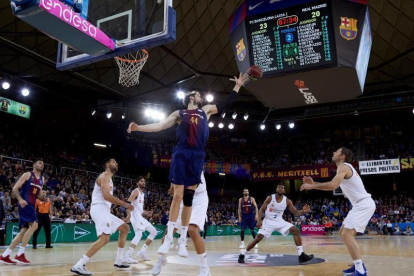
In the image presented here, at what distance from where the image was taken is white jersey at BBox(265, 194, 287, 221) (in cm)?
927

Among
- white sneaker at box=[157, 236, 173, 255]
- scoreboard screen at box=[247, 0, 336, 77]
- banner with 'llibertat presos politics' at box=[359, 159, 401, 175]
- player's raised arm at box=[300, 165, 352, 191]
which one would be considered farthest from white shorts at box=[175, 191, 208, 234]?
banner with 'llibertat presos politics' at box=[359, 159, 401, 175]

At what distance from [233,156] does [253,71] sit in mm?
33104

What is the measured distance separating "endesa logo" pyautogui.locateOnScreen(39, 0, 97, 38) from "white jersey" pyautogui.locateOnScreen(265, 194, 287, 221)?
19.0 feet

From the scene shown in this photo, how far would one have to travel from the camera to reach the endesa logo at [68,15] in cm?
642

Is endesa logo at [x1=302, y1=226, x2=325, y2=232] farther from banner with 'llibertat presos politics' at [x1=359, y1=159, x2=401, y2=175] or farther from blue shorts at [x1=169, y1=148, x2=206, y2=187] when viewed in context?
blue shorts at [x1=169, y1=148, x2=206, y2=187]

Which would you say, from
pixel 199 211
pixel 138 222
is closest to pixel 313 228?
pixel 138 222

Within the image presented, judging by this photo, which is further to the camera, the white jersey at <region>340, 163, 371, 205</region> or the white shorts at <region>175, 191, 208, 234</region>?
the white jersey at <region>340, 163, 371, 205</region>

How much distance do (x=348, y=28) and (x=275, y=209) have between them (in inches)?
243

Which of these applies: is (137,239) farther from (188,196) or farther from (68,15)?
(68,15)

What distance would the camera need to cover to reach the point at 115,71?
23.4 metres

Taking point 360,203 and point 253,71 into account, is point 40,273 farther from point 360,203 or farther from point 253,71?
point 360,203

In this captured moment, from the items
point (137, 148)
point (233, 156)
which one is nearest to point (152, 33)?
point (137, 148)

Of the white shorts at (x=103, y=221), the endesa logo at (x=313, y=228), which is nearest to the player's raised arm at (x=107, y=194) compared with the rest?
the white shorts at (x=103, y=221)

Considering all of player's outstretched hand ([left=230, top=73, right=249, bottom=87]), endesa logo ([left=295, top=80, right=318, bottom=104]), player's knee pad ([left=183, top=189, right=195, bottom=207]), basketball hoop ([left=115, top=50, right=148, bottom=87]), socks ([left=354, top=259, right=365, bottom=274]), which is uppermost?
basketball hoop ([left=115, top=50, right=148, bottom=87])
